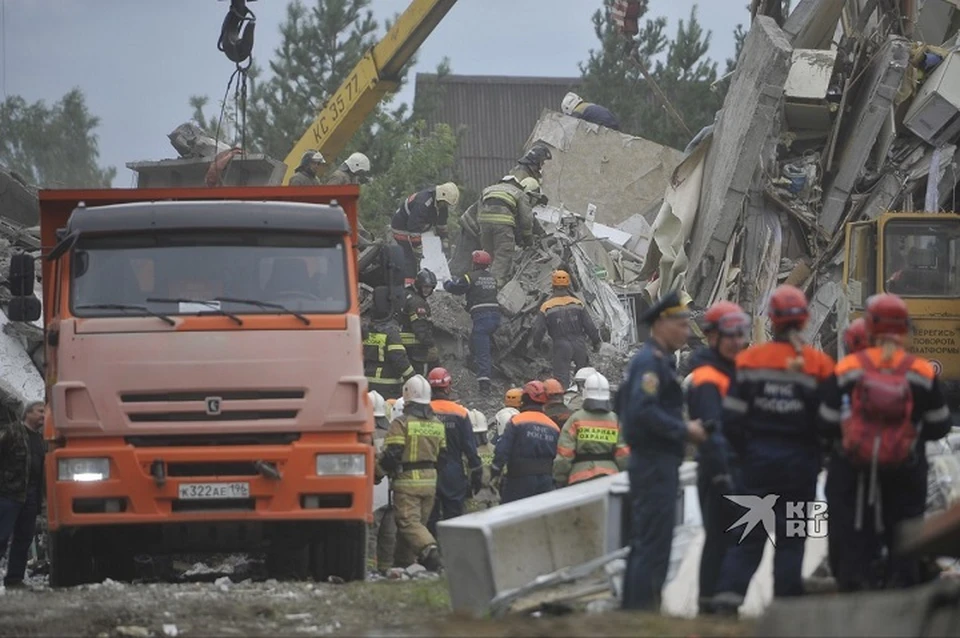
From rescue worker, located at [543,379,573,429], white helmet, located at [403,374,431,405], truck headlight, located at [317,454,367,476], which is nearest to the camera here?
truck headlight, located at [317,454,367,476]

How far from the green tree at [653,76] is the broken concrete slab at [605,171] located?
719cm

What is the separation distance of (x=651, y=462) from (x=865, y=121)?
14655 millimetres

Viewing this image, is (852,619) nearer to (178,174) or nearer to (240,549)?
(240,549)

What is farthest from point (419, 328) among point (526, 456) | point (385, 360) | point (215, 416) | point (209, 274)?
point (215, 416)

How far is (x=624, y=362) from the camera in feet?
72.0

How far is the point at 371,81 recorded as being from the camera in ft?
82.3

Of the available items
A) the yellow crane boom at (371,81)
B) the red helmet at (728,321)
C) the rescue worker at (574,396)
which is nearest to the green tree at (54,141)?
the yellow crane boom at (371,81)

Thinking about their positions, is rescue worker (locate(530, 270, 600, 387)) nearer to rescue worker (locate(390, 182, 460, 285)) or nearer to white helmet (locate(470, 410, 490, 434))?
rescue worker (locate(390, 182, 460, 285))

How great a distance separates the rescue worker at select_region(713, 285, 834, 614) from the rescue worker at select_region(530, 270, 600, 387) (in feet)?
36.9

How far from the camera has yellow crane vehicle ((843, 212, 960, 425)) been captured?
1823 centimetres

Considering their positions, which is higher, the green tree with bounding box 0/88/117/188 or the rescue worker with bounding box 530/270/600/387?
the green tree with bounding box 0/88/117/188

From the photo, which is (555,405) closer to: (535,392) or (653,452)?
(535,392)

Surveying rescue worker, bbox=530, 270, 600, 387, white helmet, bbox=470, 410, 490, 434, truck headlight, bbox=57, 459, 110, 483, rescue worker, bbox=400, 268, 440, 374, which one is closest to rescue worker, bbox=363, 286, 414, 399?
rescue worker, bbox=400, 268, 440, 374

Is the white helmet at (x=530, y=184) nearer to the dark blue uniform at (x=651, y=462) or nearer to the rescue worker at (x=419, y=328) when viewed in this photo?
the rescue worker at (x=419, y=328)
